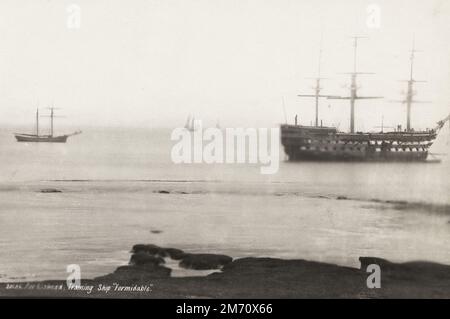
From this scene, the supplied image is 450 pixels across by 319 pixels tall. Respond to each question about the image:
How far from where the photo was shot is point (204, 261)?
14.1m

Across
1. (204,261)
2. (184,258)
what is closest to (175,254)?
(184,258)

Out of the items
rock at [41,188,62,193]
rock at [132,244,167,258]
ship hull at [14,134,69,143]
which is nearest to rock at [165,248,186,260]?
rock at [132,244,167,258]

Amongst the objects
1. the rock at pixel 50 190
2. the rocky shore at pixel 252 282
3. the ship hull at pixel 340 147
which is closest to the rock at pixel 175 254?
the rocky shore at pixel 252 282

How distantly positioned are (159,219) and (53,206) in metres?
4.69

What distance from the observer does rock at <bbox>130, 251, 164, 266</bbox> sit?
1377 cm

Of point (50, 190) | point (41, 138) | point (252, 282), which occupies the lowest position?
point (252, 282)

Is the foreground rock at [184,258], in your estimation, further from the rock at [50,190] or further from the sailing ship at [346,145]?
the rock at [50,190]

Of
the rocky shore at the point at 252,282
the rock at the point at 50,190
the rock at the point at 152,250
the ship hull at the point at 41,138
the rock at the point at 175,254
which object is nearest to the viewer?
the rocky shore at the point at 252,282

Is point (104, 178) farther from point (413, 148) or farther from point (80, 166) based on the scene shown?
point (413, 148)

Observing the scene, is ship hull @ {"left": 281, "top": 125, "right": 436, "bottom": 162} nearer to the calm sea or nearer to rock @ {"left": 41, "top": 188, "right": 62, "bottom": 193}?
the calm sea

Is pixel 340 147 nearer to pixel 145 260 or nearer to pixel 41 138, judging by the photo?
pixel 145 260

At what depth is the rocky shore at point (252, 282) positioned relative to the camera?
10.1m

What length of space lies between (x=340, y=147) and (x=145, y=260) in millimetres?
20535

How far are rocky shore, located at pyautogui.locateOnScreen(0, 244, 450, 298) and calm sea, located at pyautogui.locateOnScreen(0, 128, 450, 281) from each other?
1421 millimetres
